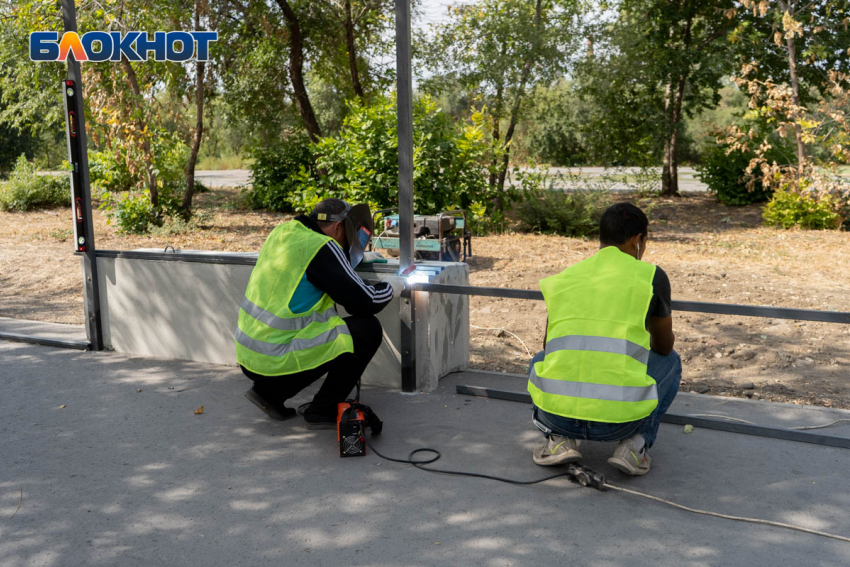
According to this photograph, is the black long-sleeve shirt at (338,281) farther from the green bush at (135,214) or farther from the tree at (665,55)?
the tree at (665,55)

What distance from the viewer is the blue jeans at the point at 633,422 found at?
3.74 metres

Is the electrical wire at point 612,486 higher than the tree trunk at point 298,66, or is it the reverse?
the tree trunk at point 298,66

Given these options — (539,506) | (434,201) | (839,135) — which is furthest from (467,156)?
(539,506)

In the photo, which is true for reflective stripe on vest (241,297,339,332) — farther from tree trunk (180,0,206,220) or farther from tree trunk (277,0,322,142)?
tree trunk (277,0,322,142)

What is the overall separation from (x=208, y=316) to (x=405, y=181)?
1911mm

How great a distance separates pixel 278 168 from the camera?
1822 centimetres

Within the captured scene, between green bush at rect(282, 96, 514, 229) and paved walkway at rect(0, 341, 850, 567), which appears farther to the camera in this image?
green bush at rect(282, 96, 514, 229)

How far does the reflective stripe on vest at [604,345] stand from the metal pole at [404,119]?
5.76 feet

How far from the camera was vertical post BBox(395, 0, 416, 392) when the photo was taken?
196 inches

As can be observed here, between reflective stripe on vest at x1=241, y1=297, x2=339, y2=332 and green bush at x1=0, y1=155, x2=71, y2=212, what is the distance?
16698 millimetres

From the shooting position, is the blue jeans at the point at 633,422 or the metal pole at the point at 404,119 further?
the metal pole at the point at 404,119

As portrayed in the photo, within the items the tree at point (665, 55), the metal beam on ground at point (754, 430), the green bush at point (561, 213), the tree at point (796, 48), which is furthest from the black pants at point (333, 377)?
the tree at point (665, 55)

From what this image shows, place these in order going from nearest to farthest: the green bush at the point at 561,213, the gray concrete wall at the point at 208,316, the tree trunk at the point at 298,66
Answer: the gray concrete wall at the point at 208,316
the green bush at the point at 561,213
the tree trunk at the point at 298,66

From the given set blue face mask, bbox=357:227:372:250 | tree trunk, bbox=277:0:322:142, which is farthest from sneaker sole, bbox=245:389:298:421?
tree trunk, bbox=277:0:322:142
